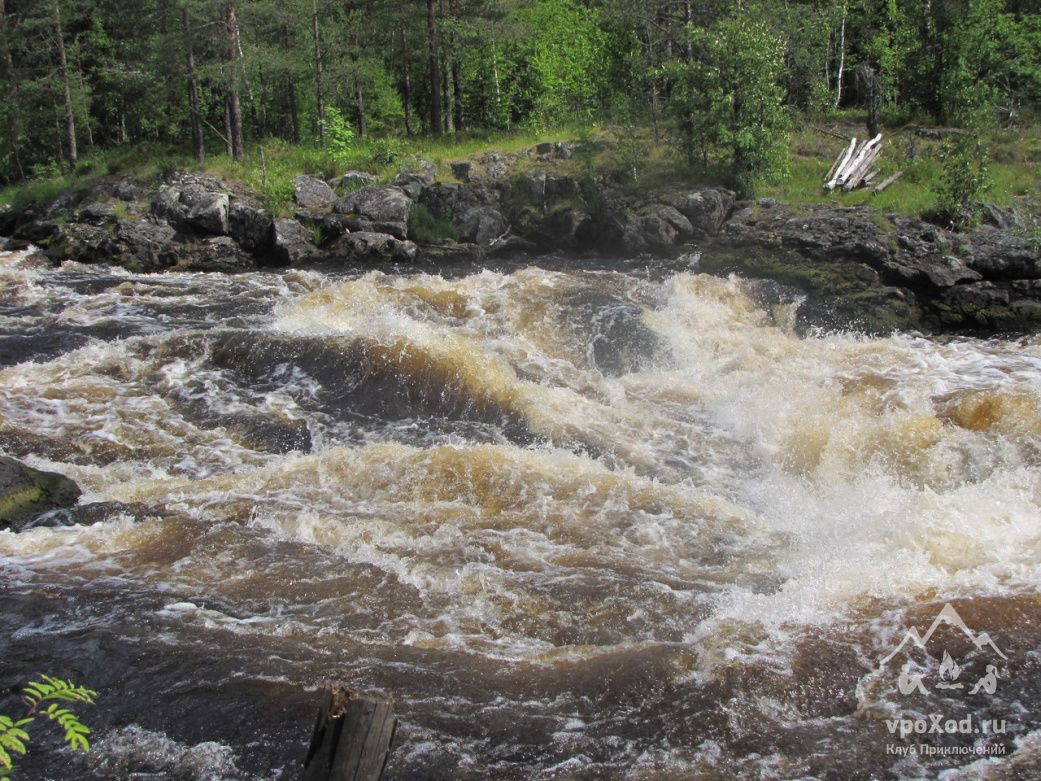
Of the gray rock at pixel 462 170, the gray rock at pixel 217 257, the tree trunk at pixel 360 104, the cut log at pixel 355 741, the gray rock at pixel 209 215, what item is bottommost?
the gray rock at pixel 217 257

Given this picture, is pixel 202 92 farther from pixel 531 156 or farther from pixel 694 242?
pixel 694 242

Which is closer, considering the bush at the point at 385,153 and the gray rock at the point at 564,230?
the gray rock at the point at 564,230

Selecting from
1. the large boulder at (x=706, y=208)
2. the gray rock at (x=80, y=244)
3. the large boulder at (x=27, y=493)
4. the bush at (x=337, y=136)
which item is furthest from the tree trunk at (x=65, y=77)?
the large boulder at (x=27, y=493)

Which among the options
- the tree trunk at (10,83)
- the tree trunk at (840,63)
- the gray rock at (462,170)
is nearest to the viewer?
the gray rock at (462,170)

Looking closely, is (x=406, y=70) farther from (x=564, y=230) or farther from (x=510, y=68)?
(x=564, y=230)

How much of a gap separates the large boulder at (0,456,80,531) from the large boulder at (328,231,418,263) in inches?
478

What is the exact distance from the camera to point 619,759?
15.3 feet

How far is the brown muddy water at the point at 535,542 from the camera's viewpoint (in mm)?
4926

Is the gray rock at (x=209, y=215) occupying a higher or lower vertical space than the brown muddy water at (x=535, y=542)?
higher

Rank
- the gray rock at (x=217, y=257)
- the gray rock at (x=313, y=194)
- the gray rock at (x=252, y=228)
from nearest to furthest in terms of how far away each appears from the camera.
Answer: the gray rock at (x=217, y=257)
the gray rock at (x=252, y=228)
the gray rock at (x=313, y=194)

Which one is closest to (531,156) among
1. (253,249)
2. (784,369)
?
(253,249)

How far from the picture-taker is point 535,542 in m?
7.42

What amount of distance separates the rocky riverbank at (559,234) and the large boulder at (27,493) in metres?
12.0

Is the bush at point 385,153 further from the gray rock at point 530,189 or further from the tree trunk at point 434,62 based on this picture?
the gray rock at point 530,189
